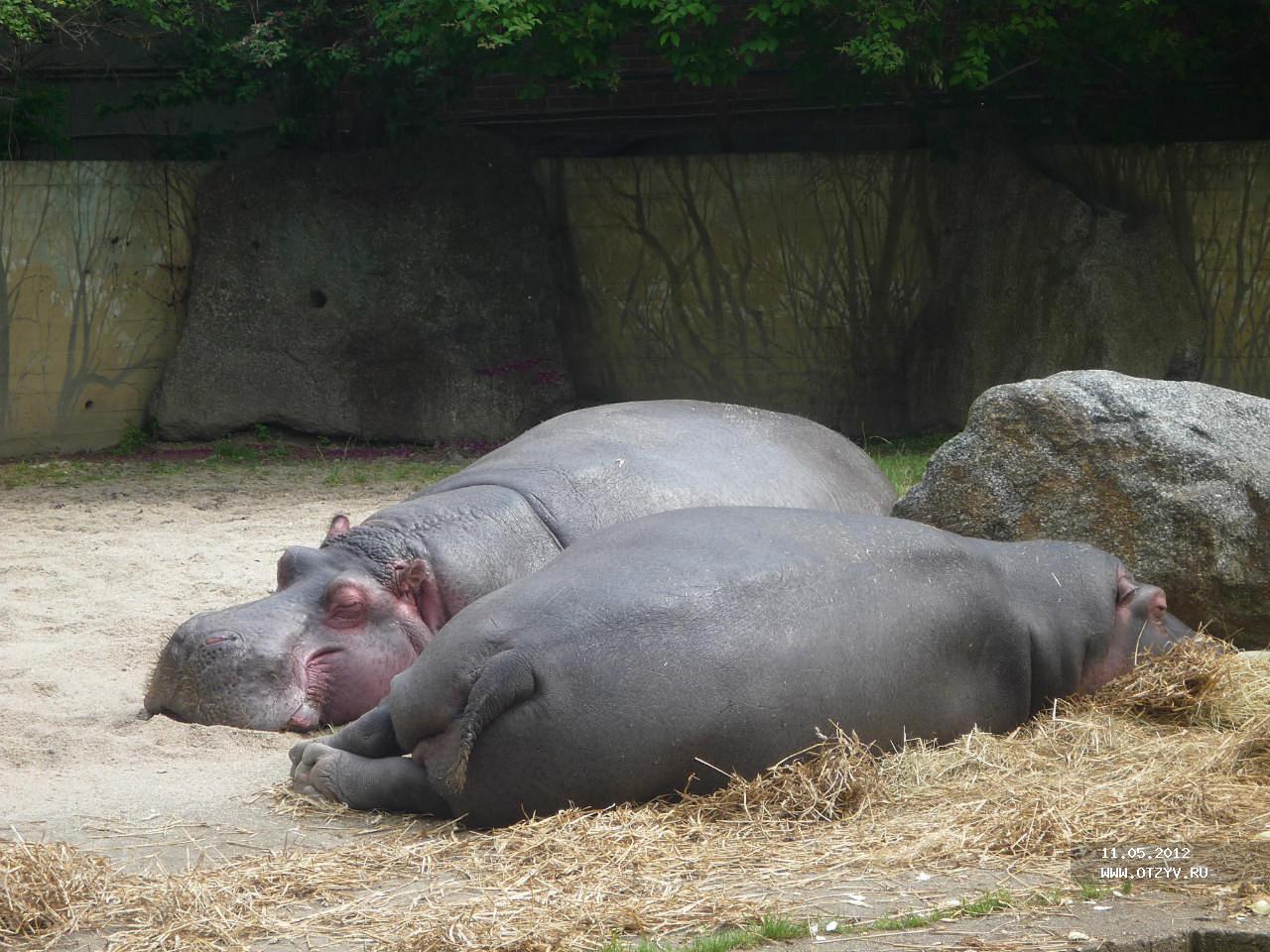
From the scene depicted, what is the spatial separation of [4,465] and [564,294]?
13.7 feet

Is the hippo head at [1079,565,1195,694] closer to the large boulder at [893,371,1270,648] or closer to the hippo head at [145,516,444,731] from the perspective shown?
the large boulder at [893,371,1270,648]

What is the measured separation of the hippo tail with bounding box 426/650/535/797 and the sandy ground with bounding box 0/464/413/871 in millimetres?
351

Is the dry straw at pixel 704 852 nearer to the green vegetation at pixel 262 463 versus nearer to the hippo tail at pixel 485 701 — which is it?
the hippo tail at pixel 485 701

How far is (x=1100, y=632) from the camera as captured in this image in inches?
175

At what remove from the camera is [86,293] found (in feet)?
36.2

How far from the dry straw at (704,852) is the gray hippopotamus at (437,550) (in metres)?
0.65

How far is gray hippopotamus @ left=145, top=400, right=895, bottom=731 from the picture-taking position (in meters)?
4.58

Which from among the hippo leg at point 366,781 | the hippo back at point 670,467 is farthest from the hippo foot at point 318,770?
the hippo back at point 670,467

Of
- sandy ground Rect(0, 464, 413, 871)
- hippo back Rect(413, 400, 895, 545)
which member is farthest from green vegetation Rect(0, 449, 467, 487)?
hippo back Rect(413, 400, 895, 545)

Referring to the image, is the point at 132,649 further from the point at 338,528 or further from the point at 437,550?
the point at 437,550

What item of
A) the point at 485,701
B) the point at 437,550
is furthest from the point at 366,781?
the point at 437,550

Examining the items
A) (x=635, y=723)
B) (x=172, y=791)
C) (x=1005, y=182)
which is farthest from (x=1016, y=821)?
(x=1005, y=182)

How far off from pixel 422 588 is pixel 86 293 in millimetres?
7148

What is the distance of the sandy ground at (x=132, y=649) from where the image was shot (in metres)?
3.82
